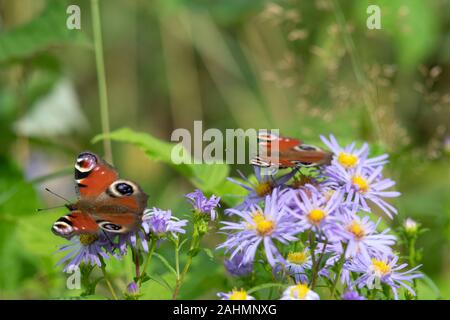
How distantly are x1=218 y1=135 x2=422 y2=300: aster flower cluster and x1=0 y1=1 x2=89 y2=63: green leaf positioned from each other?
3.21ft

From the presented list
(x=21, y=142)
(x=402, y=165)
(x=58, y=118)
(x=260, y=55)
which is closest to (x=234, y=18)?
(x=260, y=55)

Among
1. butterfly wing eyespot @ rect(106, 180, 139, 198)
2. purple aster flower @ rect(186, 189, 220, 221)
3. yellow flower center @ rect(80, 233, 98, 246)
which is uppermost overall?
butterfly wing eyespot @ rect(106, 180, 139, 198)

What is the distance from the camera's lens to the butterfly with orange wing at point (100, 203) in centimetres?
97

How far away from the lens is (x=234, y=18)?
2.94 m

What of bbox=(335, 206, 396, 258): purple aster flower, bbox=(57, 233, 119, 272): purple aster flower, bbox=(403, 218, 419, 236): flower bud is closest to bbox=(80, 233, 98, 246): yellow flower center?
bbox=(57, 233, 119, 272): purple aster flower

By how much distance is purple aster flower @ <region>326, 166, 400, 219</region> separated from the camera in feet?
3.42

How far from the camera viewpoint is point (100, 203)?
3.38 ft

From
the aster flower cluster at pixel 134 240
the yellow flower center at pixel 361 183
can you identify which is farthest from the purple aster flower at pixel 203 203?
the yellow flower center at pixel 361 183

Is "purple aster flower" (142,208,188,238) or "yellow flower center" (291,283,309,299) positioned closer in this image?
"yellow flower center" (291,283,309,299)

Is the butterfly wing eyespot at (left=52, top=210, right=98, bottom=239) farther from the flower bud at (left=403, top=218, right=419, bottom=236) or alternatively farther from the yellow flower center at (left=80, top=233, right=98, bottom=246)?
the flower bud at (left=403, top=218, right=419, bottom=236)

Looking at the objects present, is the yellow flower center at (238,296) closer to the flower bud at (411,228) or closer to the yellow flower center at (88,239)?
the yellow flower center at (88,239)

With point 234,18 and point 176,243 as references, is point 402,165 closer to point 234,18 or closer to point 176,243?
point 176,243

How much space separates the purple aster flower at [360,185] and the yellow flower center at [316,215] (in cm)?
10
